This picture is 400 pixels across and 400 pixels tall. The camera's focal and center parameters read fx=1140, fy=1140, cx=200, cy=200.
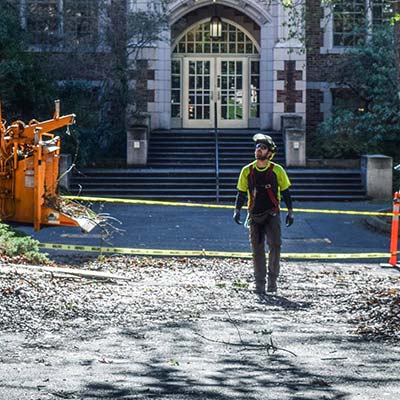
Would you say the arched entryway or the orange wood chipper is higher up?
the arched entryway

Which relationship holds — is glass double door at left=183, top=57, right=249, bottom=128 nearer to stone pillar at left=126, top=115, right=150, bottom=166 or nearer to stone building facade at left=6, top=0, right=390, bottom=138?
stone building facade at left=6, top=0, right=390, bottom=138

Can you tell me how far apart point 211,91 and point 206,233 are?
46.3ft

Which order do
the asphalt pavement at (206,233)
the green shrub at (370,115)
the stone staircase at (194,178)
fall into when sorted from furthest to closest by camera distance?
1. the green shrub at (370,115)
2. the stone staircase at (194,178)
3. the asphalt pavement at (206,233)

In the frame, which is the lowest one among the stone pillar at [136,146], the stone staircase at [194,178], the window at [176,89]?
the stone staircase at [194,178]

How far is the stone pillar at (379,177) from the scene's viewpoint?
2681cm

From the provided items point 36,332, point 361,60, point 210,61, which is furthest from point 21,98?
point 36,332

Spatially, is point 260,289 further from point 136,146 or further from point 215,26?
point 215,26

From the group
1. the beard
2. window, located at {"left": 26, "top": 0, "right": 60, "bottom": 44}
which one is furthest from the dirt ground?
window, located at {"left": 26, "top": 0, "right": 60, "bottom": 44}

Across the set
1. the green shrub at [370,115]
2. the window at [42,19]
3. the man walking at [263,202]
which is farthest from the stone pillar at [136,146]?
the man walking at [263,202]

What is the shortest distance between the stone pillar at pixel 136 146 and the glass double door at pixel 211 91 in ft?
15.0

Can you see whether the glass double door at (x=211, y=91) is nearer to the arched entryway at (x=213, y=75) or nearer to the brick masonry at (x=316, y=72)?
the arched entryway at (x=213, y=75)

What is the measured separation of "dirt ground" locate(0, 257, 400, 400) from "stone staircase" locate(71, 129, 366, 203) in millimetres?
12063

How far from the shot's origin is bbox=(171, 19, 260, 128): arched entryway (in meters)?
33.5

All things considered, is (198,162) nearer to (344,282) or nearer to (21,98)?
(21,98)
